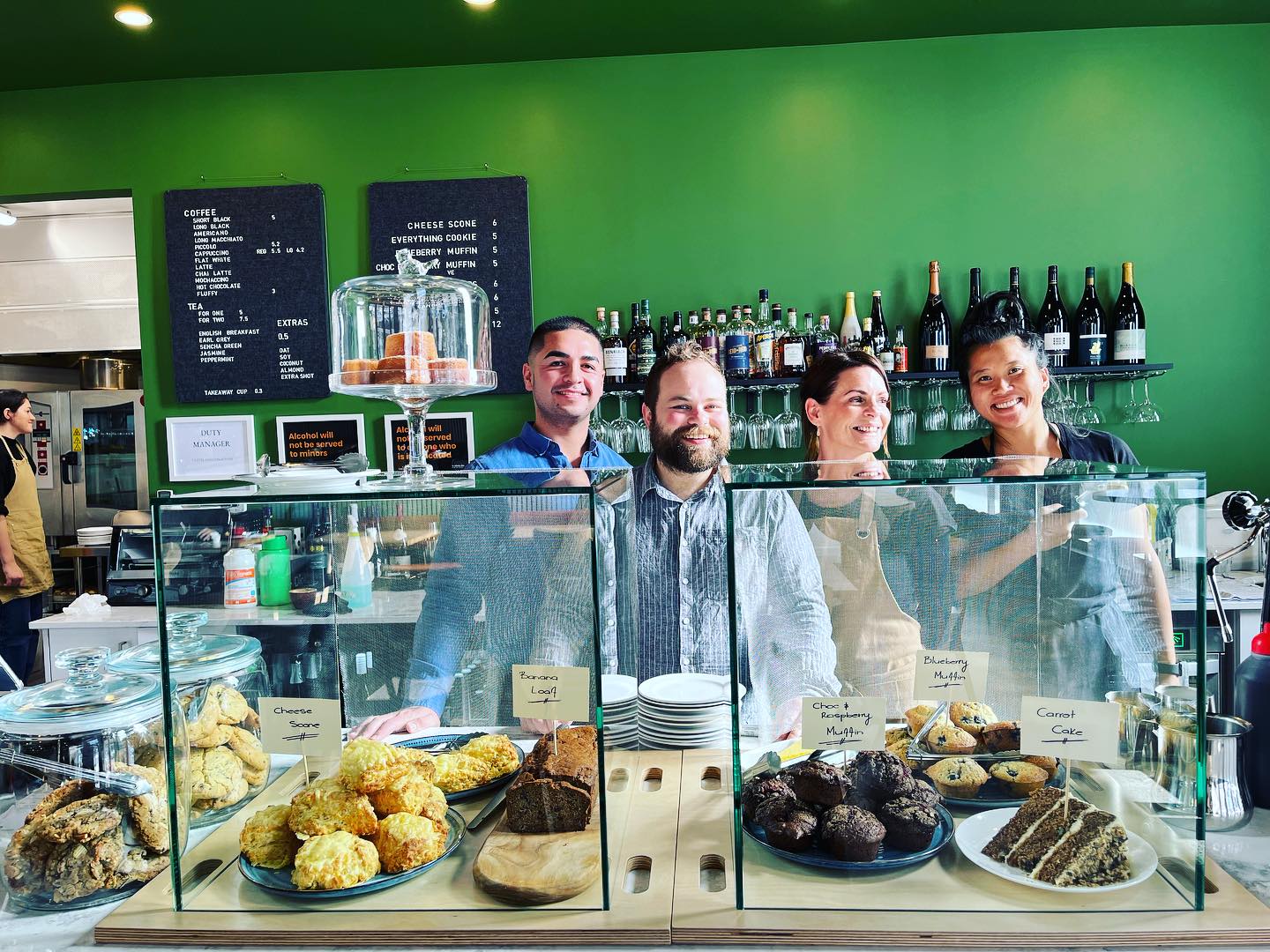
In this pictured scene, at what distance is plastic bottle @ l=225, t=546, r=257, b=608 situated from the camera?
35.5 inches

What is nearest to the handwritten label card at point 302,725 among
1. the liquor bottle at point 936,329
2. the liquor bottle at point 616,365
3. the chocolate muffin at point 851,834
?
the chocolate muffin at point 851,834

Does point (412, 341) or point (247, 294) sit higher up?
point (247, 294)

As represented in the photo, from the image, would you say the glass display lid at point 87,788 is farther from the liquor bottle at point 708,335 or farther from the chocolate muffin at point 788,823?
the liquor bottle at point 708,335

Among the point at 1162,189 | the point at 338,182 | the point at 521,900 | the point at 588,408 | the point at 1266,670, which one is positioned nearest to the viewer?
the point at 521,900

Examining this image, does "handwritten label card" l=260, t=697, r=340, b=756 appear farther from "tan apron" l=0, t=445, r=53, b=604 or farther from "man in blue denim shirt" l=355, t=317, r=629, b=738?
"tan apron" l=0, t=445, r=53, b=604

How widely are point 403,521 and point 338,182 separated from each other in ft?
8.48

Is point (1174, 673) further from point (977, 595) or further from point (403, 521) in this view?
point (403, 521)

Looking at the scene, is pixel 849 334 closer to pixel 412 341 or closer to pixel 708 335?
pixel 708 335

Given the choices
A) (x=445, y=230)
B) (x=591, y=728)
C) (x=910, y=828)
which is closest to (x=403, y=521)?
(x=591, y=728)

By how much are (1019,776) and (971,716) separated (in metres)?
0.08

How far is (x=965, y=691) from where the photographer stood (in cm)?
92

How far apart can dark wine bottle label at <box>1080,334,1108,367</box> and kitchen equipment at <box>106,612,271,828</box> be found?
8.82ft

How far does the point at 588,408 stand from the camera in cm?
260

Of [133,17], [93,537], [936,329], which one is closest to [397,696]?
[936,329]
